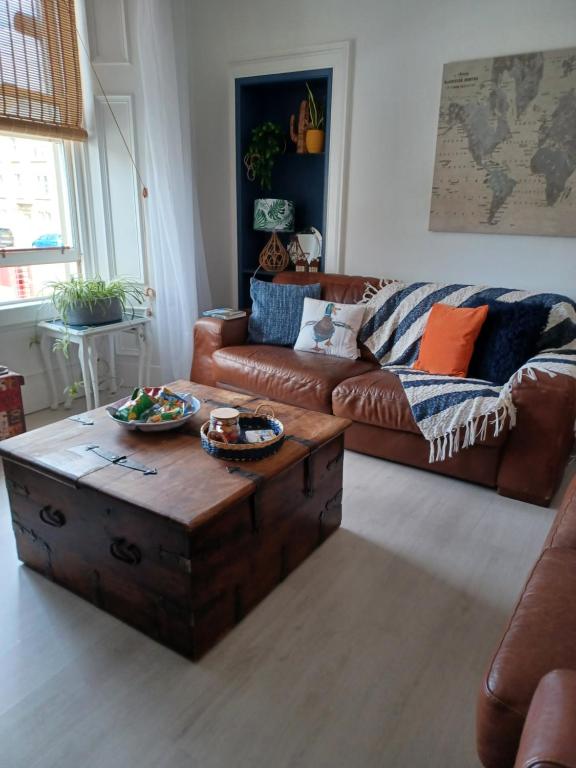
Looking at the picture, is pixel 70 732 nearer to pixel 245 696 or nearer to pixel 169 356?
pixel 245 696

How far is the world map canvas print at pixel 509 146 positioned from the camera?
110 inches

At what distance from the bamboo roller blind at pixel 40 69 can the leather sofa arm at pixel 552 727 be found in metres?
3.46

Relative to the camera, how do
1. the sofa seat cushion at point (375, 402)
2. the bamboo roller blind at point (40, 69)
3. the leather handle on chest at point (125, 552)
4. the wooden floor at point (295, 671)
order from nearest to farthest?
the wooden floor at point (295, 671) < the leather handle on chest at point (125, 552) < the sofa seat cushion at point (375, 402) < the bamboo roller blind at point (40, 69)

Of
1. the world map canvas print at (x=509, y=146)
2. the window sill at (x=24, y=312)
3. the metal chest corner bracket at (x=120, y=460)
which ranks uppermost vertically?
the world map canvas print at (x=509, y=146)

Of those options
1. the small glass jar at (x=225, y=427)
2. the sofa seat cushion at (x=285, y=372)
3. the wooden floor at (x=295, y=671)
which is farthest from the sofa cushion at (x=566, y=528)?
the sofa seat cushion at (x=285, y=372)

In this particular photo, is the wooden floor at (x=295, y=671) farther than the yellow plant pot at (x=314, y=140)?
No

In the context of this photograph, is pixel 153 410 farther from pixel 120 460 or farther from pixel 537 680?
pixel 537 680

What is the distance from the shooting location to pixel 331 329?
3.19 metres

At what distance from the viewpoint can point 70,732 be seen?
134 cm

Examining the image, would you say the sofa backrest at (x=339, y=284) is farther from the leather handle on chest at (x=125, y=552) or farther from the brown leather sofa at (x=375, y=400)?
the leather handle on chest at (x=125, y=552)

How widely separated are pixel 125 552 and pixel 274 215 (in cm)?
262

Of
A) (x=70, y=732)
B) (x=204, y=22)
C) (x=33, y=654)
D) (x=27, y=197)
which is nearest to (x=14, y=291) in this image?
(x=27, y=197)

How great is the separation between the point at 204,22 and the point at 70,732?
4.00m

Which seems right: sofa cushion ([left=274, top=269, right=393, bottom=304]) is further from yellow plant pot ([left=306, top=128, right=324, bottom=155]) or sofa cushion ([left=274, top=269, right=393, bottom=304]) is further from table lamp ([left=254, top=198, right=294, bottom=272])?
yellow plant pot ([left=306, top=128, right=324, bottom=155])
